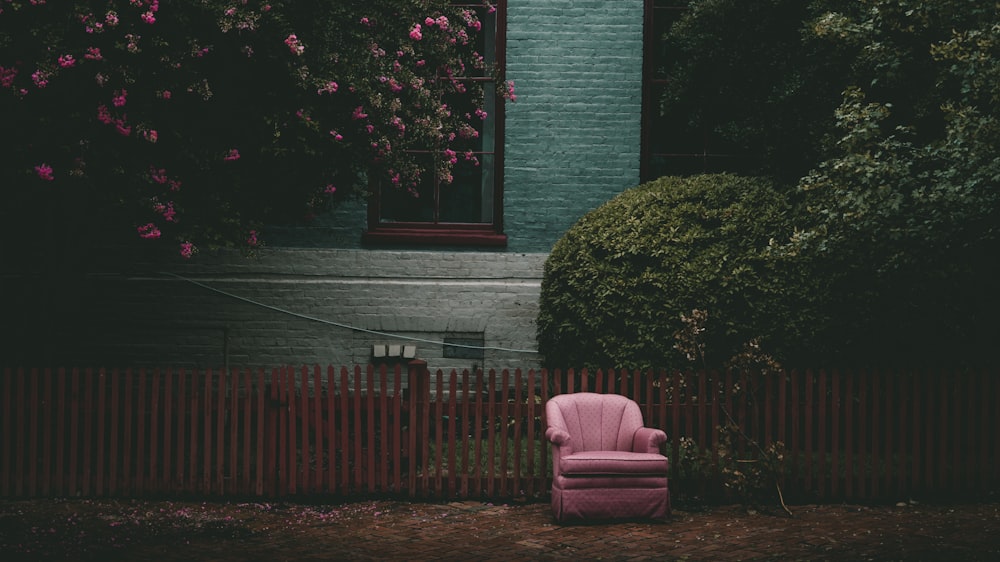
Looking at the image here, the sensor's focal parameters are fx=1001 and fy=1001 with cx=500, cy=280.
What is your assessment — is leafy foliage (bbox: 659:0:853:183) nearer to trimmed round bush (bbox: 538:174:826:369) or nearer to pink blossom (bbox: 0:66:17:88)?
trimmed round bush (bbox: 538:174:826:369)

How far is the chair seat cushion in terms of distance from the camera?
25.9ft

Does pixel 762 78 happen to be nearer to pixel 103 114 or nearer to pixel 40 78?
pixel 103 114

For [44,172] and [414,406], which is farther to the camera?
[414,406]

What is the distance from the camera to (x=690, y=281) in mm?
9875

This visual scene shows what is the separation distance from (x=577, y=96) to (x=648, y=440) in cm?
562

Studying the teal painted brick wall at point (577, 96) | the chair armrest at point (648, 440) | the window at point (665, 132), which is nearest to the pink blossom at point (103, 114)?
the chair armrest at point (648, 440)

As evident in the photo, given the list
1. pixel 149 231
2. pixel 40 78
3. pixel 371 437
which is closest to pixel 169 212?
pixel 149 231

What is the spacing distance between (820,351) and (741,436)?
5.22 feet

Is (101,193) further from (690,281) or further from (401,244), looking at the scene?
(690,281)

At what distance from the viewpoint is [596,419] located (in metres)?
8.47

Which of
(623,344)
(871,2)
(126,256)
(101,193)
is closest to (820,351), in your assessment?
(623,344)

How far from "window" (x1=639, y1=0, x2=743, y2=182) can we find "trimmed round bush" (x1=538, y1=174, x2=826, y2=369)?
1.89 metres

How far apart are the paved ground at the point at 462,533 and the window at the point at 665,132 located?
5192 mm

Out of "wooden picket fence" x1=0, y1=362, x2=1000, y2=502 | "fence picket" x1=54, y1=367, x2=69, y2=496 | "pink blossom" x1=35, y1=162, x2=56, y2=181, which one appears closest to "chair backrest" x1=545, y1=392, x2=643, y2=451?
"wooden picket fence" x1=0, y1=362, x2=1000, y2=502
